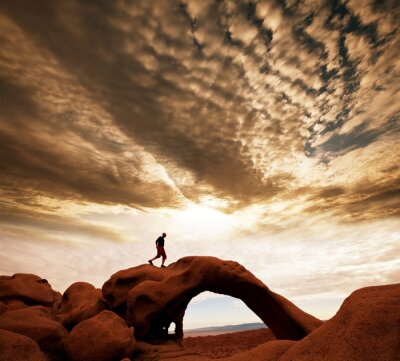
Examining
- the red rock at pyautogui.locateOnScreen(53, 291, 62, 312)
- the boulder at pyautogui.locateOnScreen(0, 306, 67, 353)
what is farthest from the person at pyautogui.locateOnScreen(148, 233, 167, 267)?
the red rock at pyautogui.locateOnScreen(53, 291, 62, 312)

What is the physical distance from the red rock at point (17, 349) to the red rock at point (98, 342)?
2.01 meters

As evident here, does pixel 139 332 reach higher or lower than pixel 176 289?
lower

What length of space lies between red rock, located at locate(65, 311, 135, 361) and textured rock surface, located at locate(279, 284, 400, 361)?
7190 millimetres

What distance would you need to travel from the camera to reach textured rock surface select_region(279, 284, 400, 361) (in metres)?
6.07

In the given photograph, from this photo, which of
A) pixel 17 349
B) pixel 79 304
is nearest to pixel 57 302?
pixel 79 304

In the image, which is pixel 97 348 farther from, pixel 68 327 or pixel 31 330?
pixel 68 327

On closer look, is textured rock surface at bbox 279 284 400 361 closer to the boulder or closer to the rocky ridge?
the rocky ridge

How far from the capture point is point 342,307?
26.2ft

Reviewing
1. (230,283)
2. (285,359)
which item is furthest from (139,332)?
(285,359)

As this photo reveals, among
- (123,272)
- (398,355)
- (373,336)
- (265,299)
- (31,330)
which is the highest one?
(123,272)

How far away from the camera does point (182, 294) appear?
1570cm

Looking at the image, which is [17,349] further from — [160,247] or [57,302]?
[57,302]

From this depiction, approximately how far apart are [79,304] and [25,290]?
12.2 feet

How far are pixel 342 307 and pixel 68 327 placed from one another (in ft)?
45.7
